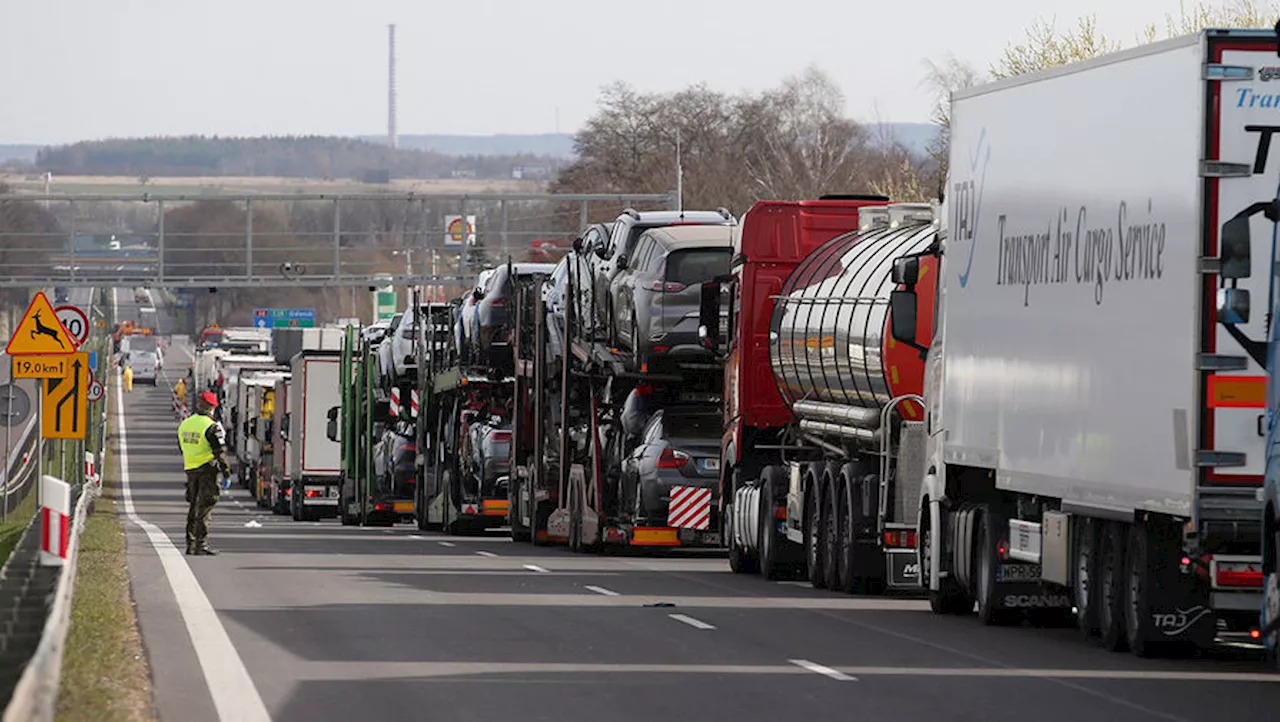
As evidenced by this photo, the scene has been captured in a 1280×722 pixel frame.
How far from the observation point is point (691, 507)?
30.9m

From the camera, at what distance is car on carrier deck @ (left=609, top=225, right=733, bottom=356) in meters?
30.2

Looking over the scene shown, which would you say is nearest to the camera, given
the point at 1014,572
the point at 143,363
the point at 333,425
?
the point at 1014,572

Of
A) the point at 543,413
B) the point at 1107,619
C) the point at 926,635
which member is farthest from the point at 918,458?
the point at 543,413

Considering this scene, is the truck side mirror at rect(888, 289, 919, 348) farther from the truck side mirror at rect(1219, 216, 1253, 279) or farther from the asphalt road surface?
the truck side mirror at rect(1219, 216, 1253, 279)

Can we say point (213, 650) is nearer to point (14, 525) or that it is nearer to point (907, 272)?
point (907, 272)

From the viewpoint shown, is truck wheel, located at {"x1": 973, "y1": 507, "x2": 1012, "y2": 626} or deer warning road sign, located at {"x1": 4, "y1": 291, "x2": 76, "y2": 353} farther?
deer warning road sign, located at {"x1": 4, "y1": 291, "x2": 76, "y2": 353}

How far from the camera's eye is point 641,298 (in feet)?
100

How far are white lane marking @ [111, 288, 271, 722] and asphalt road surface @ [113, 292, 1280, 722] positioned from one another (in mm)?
26

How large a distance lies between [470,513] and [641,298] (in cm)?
1244

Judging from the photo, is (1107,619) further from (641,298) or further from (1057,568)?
(641,298)

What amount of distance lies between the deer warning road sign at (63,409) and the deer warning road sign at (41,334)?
97cm

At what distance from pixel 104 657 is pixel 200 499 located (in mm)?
15090

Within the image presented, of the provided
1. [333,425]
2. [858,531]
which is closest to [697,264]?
[858,531]

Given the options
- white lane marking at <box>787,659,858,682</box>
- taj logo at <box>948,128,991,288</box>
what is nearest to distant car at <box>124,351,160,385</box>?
taj logo at <box>948,128,991,288</box>
